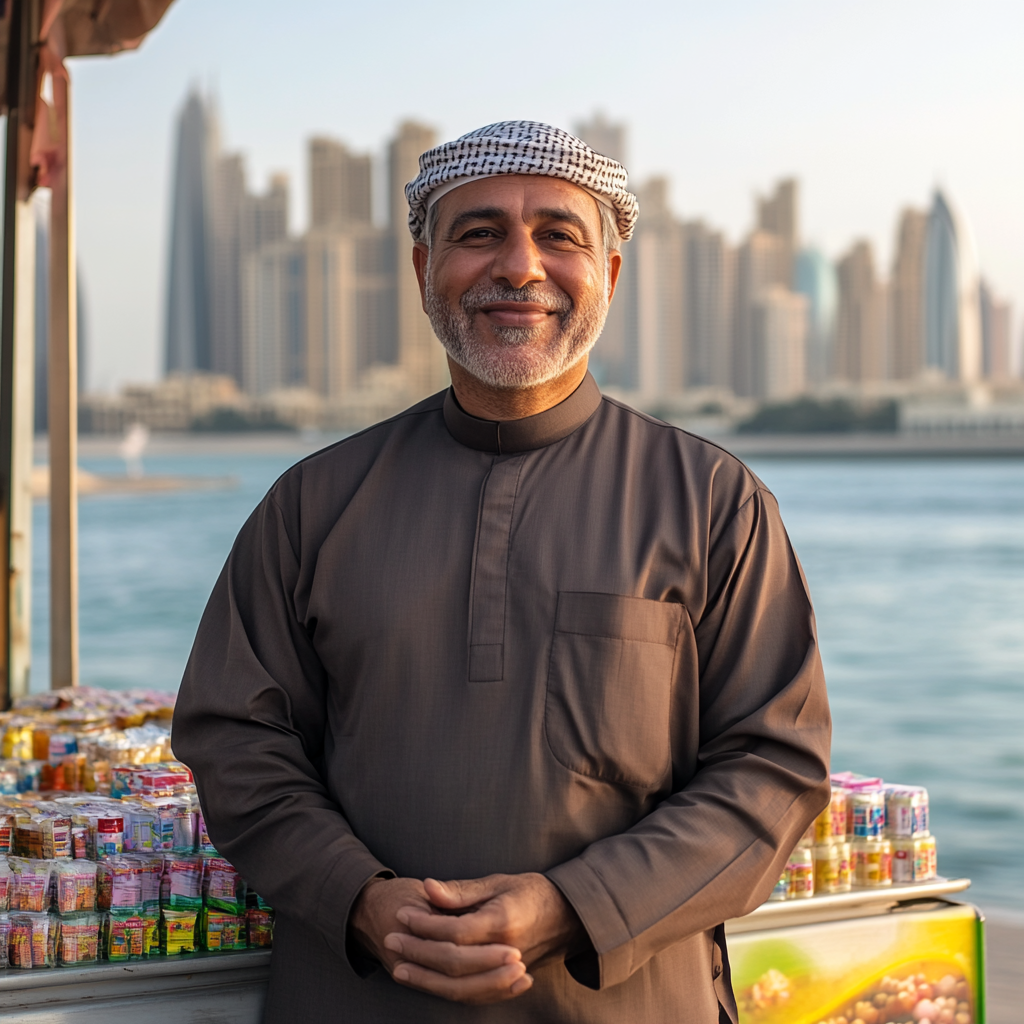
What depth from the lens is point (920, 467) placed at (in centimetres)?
5138

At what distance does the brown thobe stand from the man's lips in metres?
0.11

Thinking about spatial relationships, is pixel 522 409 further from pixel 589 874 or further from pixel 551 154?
pixel 589 874

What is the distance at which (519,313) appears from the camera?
53.3 inches

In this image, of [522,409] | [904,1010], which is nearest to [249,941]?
[522,409]

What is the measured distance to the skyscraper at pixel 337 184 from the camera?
60.9m

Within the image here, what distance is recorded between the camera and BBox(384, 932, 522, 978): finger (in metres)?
1.14

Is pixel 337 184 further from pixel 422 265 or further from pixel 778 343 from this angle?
pixel 422 265

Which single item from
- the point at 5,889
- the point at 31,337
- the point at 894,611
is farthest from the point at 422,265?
the point at 894,611

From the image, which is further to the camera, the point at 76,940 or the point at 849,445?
the point at 849,445

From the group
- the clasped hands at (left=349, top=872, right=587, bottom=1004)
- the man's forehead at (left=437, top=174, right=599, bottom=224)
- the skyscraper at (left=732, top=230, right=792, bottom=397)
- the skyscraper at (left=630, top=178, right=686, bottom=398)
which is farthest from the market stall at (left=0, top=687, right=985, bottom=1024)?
the skyscraper at (left=732, top=230, right=792, bottom=397)

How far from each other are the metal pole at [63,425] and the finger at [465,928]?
2.23 m

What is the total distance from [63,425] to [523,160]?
2168 millimetres

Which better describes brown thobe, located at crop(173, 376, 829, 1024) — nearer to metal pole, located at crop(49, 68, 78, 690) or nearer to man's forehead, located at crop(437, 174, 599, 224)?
man's forehead, located at crop(437, 174, 599, 224)

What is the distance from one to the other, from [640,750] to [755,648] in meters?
0.16
